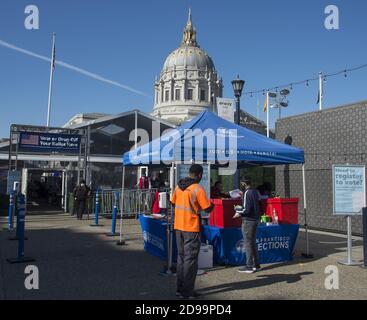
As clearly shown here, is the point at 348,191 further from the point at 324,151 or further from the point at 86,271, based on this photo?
the point at 324,151

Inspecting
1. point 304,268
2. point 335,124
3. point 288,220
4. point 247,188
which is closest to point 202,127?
point 247,188

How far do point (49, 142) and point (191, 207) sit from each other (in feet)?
49.5

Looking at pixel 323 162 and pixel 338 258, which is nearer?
pixel 338 258

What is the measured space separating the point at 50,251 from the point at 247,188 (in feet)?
16.1

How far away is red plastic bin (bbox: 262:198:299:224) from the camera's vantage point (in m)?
9.21

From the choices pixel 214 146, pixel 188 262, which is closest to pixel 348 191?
pixel 214 146

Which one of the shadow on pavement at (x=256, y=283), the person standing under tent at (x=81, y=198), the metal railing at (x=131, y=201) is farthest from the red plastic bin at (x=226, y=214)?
the metal railing at (x=131, y=201)

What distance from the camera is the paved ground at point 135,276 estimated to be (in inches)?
255

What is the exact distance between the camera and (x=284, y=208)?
9.25 meters

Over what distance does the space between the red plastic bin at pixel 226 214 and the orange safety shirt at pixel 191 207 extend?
2.39m

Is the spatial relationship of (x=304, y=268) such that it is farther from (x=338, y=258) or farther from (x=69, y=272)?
(x=69, y=272)

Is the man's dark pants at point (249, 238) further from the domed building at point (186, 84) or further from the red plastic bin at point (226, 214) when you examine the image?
the domed building at point (186, 84)
